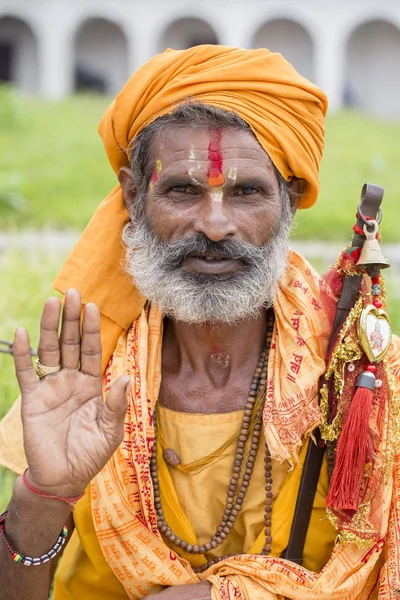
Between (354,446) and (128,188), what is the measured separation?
3.92 ft

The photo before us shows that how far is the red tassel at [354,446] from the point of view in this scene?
2.40 metres

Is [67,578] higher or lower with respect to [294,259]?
lower

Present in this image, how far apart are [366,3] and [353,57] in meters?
1.87

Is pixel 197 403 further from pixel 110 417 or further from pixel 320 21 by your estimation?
pixel 320 21

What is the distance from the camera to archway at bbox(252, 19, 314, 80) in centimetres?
2355

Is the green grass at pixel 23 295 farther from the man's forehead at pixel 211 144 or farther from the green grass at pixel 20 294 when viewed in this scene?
the man's forehead at pixel 211 144

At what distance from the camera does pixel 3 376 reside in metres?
4.50

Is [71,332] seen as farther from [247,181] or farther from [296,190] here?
[296,190]

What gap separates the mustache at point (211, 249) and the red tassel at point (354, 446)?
0.54m

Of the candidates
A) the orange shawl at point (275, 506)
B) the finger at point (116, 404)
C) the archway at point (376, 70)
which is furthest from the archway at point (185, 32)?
the finger at point (116, 404)

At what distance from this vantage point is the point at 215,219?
8.53ft

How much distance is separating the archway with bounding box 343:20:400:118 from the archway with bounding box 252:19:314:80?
4.22ft

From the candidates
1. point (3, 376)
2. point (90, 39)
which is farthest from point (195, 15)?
point (3, 376)

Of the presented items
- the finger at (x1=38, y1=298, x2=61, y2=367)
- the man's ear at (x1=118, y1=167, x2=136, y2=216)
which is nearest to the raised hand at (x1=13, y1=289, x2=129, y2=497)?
the finger at (x1=38, y1=298, x2=61, y2=367)
